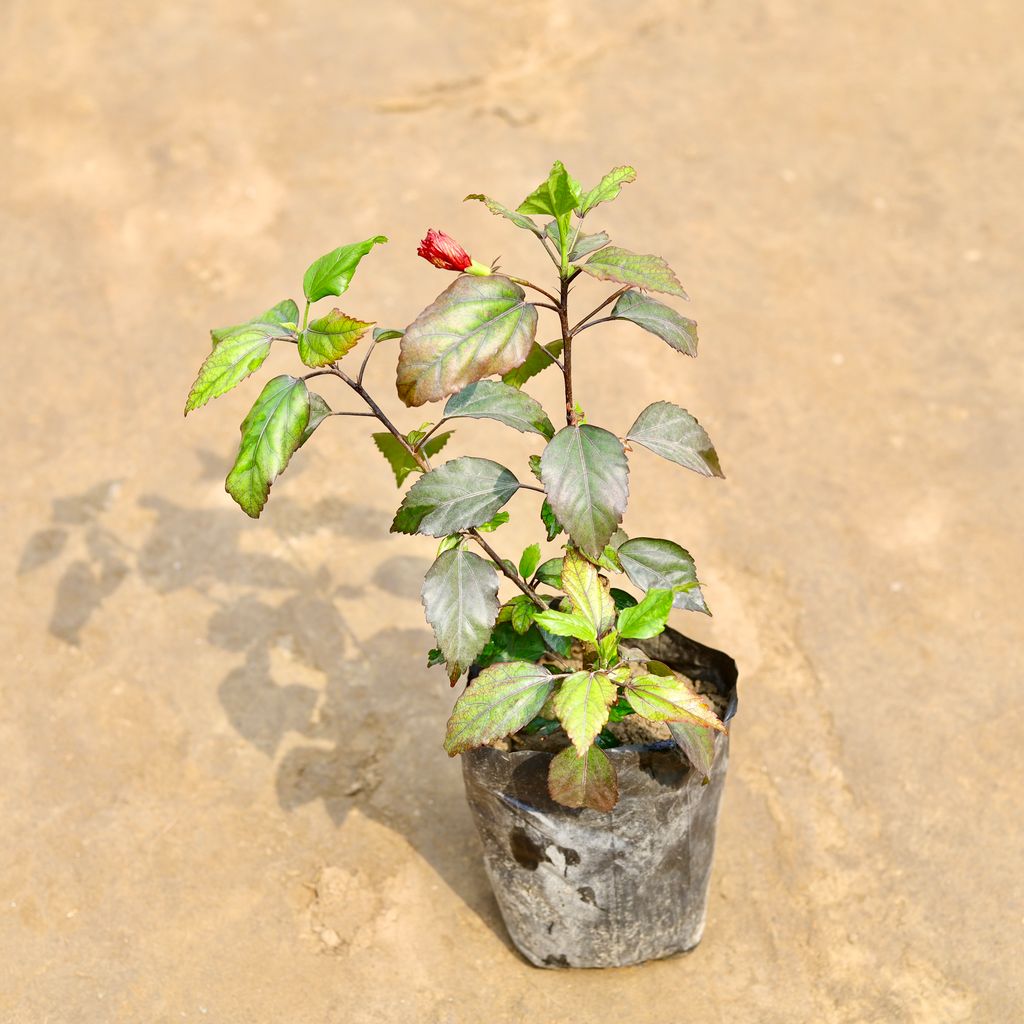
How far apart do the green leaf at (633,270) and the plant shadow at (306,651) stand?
1616mm

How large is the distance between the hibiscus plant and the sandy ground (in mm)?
858

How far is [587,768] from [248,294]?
2831mm

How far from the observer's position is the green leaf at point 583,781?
2105 mm

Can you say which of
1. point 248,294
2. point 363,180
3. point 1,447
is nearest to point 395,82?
point 363,180

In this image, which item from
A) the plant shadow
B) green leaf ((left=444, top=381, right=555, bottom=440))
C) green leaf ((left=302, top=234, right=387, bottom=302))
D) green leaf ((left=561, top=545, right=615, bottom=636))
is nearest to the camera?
green leaf ((left=302, top=234, right=387, bottom=302))

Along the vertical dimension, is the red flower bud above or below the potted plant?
above

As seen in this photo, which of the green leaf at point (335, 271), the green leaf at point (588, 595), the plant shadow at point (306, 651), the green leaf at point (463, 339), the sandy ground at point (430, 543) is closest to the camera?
the green leaf at point (463, 339)

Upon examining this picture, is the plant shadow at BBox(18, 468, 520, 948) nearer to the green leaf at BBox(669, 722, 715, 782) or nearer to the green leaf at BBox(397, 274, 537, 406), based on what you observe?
the green leaf at BBox(669, 722, 715, 782)

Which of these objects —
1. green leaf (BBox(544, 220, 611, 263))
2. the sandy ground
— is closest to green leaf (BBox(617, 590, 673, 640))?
green leaf (BBox(544, 220, 611, 263))

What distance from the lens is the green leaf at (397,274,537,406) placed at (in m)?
1.76

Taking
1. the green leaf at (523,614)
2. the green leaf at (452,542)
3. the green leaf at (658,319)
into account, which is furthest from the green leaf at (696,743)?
the green leaf at (658,319)

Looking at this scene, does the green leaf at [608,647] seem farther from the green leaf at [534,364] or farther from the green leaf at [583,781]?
the green leaf at [534,364]

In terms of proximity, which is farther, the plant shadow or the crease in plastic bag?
the plant shadow

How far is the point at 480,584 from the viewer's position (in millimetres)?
2064
